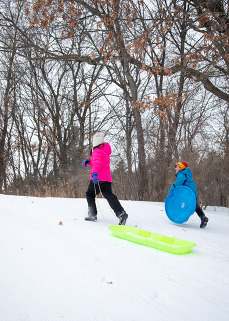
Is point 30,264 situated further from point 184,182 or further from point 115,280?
point 184,182

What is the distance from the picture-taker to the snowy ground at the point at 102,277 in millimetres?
1792

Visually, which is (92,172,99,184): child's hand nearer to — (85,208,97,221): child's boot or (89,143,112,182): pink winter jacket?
(89,143,112,182): pink winter jacket

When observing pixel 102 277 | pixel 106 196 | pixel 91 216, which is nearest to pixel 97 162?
pixel 106 196

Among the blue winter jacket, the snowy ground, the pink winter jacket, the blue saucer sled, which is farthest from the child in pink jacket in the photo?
the blue winter jacket

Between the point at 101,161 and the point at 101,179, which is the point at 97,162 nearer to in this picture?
the point at 101,161

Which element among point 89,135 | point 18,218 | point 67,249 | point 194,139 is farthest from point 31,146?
point 67,249

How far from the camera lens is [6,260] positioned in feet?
8.43

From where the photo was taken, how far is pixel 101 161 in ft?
15.0

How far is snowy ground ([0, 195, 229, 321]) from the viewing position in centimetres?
179

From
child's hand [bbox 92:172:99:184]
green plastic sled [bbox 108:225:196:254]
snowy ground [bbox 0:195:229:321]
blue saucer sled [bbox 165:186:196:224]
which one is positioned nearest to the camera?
snowy ground [bbox 0:195:229:321]

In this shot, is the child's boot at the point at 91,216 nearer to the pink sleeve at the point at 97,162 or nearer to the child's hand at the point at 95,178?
the child's hand at the point at 95,178

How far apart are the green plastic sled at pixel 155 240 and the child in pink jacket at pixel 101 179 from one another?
0.61 metres

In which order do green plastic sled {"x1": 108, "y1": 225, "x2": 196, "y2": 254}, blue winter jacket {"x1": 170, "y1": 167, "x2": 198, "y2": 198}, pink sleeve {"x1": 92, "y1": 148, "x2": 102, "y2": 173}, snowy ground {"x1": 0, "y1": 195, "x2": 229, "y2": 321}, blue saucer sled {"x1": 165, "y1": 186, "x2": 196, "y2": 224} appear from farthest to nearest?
1. blue winter jacket {"x1": 170, "y1": 167, "x2": 198, "y2": 198}
2. blue saucer sled {"x1": 165, "y1": 186, "x2": 196, "y2": 224}
3. pink sleeve {"x1": 92, "y1": 148, "x2": 102, "y2": 173}
4. green plastic sled {"x1": 108, "y1": 225, "x2": 196, "y2": 254}
5. snowy ground {"x1": 0, "y1": 195, "x2": 229, "y2": 321}

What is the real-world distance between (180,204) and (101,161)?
5.61ft
